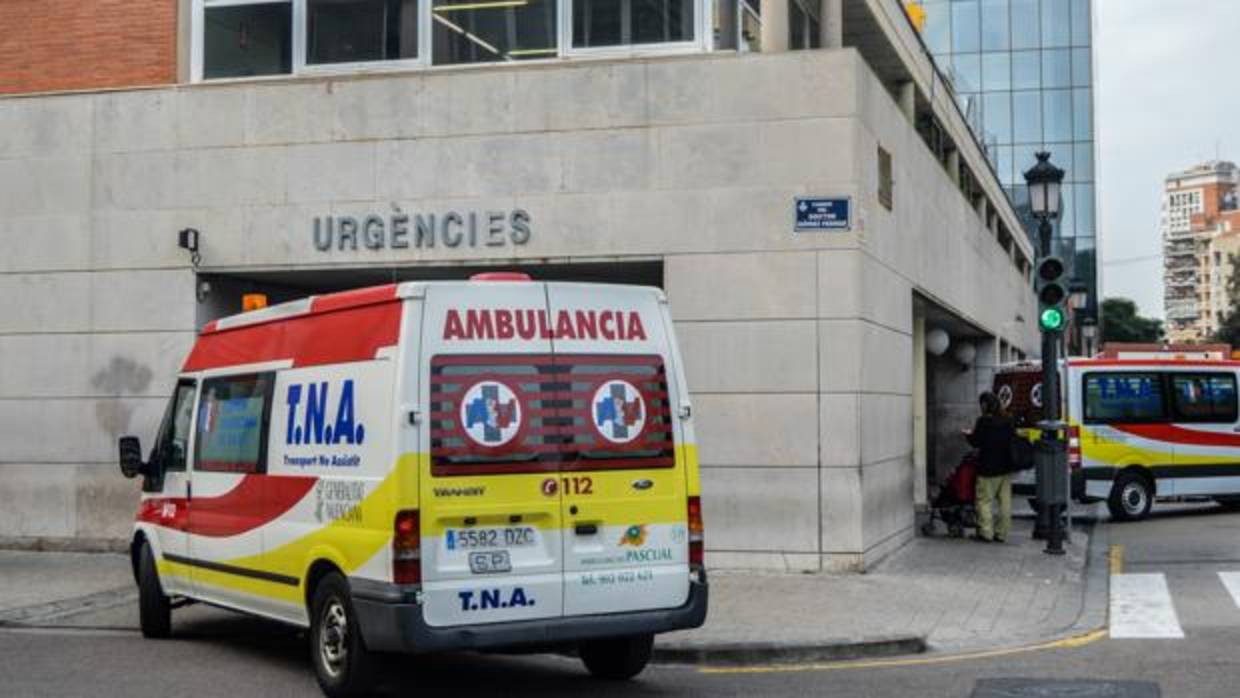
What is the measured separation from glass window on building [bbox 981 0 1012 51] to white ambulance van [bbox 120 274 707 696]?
59925mm

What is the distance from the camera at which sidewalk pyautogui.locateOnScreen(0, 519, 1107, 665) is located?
10.0 m

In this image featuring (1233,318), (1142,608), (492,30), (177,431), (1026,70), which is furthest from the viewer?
(1233,318)

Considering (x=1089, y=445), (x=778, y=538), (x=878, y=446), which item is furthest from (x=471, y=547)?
(x=1089, y=445)

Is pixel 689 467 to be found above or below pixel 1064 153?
below

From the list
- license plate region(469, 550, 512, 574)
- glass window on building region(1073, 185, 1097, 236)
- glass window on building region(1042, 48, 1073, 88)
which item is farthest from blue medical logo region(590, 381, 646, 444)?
glass window on building region(1073, 185, 1097, 236)

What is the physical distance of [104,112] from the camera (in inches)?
621

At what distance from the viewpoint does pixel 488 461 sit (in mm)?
8016

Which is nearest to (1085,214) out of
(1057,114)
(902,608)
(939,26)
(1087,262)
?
(1087,262)

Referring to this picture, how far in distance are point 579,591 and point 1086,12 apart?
62.0 m

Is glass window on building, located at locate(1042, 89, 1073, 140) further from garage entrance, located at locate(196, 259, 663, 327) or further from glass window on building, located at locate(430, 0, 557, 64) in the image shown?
glass window on building, located at locate(430, 0, 557, 64)

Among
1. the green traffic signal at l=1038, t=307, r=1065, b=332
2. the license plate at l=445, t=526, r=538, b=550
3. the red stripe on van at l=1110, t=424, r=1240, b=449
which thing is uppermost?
the green traffic signal at l=1038, t=307, r=1065, b=332

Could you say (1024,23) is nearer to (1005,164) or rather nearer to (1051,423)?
(1005,164)

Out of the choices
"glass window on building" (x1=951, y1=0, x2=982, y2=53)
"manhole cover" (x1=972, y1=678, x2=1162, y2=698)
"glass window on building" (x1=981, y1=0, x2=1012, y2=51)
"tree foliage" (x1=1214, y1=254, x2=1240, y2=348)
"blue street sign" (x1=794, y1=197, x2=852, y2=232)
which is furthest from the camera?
"tree foliage" (x1=1214, y1=254, x2=1240, y2=348)

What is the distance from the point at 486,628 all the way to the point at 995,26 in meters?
61.8
